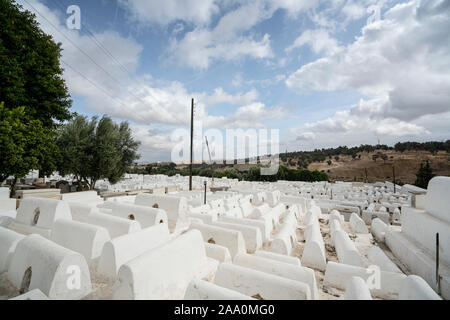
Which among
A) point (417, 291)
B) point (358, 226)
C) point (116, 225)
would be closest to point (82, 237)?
point (116, 225)

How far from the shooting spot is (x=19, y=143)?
319 inches

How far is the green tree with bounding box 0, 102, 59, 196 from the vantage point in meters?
7.52

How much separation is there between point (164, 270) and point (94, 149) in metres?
14.0

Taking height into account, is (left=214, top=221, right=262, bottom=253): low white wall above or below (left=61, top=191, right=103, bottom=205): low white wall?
below

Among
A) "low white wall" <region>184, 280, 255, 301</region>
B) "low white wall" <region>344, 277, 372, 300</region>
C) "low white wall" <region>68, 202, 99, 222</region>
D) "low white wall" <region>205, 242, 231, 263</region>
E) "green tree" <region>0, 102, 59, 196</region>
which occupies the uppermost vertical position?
"green tree" <region>0, 102, 59, 196</region>

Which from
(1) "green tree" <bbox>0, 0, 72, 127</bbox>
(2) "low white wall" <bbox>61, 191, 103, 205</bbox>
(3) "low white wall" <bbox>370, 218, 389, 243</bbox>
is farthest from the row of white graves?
(1) "green tree" <bbox>0, 0, 72, 127</bbox>

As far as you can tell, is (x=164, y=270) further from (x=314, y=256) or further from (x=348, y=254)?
(x=348, y=254)

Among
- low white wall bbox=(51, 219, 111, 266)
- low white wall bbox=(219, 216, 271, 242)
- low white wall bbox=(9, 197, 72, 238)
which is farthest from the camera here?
low white wall bbox=(219, 216, 271, 242)

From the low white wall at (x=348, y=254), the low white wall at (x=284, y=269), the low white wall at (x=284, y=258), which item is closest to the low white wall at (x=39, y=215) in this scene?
the low white wall at (x=284, y=269)

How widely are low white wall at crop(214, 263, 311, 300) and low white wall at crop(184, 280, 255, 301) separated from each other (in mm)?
895

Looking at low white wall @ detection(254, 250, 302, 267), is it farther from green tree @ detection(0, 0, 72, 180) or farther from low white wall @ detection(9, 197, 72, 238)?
green tree @ detection(0, 0, 72, 180)
